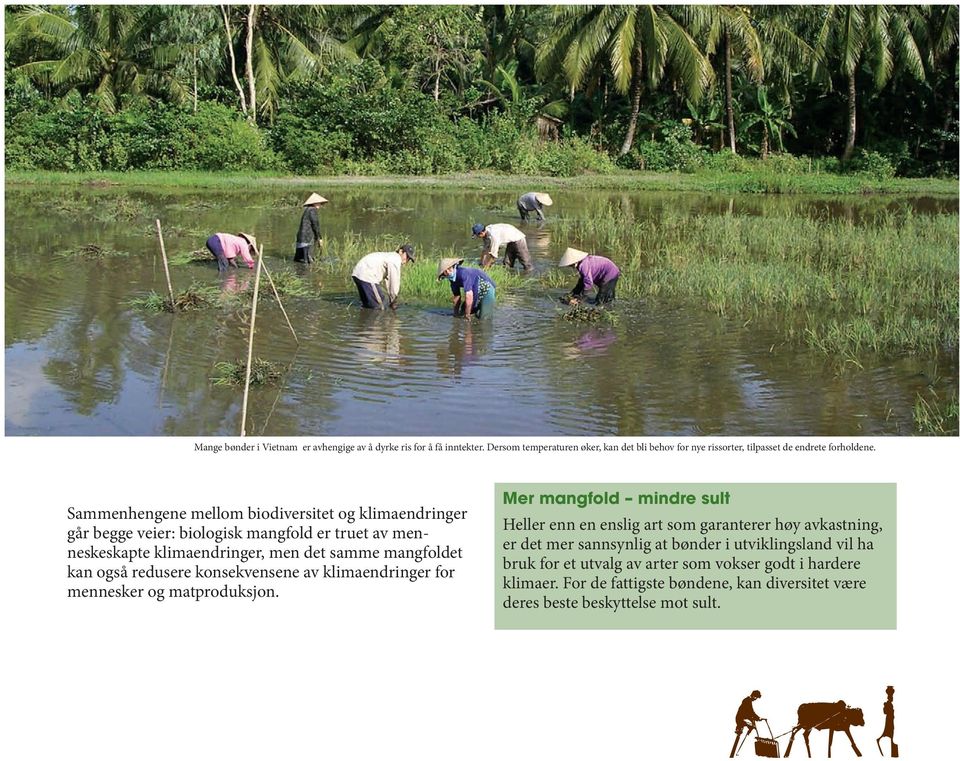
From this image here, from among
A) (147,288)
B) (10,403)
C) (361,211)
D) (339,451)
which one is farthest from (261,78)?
(339,451)

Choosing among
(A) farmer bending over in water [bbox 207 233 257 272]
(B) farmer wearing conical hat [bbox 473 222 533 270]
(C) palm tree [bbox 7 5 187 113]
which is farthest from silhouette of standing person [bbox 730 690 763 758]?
(C) palm tree [bbox 7 5 187 113]

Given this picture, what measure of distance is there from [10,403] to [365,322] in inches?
127

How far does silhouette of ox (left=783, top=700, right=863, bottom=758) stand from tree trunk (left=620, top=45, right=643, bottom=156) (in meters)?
23.1

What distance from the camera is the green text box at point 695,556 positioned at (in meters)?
4.80

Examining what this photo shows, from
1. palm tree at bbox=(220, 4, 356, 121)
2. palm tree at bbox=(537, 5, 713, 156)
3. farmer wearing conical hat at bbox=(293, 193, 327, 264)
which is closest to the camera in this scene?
farmer wearing conical hat at bbox=(293, 193, 327, 264)

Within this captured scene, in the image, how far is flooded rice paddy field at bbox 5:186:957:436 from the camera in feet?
22.5

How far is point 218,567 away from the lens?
486 cm

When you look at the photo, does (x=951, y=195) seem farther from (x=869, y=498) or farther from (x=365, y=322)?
(x=869, y=498)

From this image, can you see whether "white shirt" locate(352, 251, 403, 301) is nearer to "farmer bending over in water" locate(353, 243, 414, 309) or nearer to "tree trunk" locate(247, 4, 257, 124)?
"farmer bending over in water" locate(353, 243, 414, 309)

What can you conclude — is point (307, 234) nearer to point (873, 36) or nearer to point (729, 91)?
point (729, 91)

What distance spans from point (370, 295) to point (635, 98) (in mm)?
18731

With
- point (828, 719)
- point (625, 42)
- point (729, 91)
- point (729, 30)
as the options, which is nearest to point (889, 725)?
point (828, 719)

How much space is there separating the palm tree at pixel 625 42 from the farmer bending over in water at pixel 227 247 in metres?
15.2

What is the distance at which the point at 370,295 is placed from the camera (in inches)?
382
